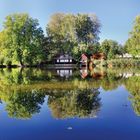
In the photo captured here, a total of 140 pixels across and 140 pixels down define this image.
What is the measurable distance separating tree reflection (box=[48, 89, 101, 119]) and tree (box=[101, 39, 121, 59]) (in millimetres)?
59123

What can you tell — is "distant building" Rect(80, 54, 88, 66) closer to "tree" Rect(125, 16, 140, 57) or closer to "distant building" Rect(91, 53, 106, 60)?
"distant building" Rect(91, 53, 106, 60)

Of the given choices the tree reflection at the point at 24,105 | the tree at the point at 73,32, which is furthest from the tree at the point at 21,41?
the tree reflection at the point at 24,105

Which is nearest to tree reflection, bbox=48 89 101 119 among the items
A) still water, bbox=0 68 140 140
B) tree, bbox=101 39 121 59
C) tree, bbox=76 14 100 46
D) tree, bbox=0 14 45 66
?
still water, bbox=0 68 140 140

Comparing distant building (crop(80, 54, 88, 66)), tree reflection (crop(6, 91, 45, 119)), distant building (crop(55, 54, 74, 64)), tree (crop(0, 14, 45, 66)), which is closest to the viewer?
tree reflection (crop(6, 91, 45, 119))

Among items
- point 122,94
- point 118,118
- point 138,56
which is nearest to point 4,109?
point 118,118

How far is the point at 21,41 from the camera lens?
65.6 metres

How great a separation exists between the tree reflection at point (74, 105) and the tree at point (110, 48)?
2328 inches

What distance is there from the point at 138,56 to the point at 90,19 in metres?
16.1

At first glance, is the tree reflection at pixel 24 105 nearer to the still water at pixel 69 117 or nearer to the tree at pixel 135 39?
the still water at pixel 69 117

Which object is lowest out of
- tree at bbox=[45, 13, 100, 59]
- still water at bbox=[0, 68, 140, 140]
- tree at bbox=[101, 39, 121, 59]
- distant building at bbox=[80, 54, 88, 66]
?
still water at bbox=[0, 68, 140, 140]

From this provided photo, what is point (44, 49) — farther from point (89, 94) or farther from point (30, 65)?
point (89, 94)

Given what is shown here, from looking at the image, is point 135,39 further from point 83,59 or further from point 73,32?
point 73,32

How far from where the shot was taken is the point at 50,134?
9.18 m

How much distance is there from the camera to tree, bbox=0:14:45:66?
64688 mm
